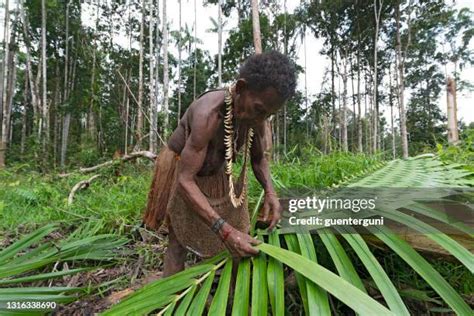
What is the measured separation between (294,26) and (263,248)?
18.6 meters

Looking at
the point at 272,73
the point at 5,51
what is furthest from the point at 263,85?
the point at 5,51

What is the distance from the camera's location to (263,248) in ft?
3.60

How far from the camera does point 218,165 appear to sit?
62.4 inches

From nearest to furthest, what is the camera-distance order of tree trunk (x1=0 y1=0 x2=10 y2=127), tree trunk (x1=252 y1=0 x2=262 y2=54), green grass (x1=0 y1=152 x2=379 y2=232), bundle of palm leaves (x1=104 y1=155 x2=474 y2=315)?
bundle of palm leaves (x1=104 y1=155 x2=474 y2=315) → green grass (x1=0 y1=152 x2=379 y2=232) → tree trunk (x1=252 y1=0 x2=262 y2=54) → tree trunk (x1=0 y1=0 x2=10 y2=127)

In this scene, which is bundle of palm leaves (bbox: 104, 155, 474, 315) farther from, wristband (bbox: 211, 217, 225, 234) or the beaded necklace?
the beaded necklace

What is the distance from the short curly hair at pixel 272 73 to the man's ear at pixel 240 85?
0.02m

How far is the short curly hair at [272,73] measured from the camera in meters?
1.18

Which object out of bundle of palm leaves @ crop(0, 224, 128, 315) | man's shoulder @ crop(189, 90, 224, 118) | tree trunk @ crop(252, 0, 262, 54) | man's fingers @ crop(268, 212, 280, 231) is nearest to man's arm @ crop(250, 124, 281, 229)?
man's fingers @ crop(268, 212, 280, 231)

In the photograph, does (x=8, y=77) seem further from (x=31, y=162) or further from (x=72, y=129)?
(x=31, y=162)

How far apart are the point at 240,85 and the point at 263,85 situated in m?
0.12

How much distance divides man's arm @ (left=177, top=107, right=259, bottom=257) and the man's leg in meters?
0.49

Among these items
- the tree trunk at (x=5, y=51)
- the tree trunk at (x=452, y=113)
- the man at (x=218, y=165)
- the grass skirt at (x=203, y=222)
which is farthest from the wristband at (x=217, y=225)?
the tree trunk at (x=5, y=51)

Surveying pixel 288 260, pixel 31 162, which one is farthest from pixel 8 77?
pixel 288 260

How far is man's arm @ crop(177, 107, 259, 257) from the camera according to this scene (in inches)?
45.3
